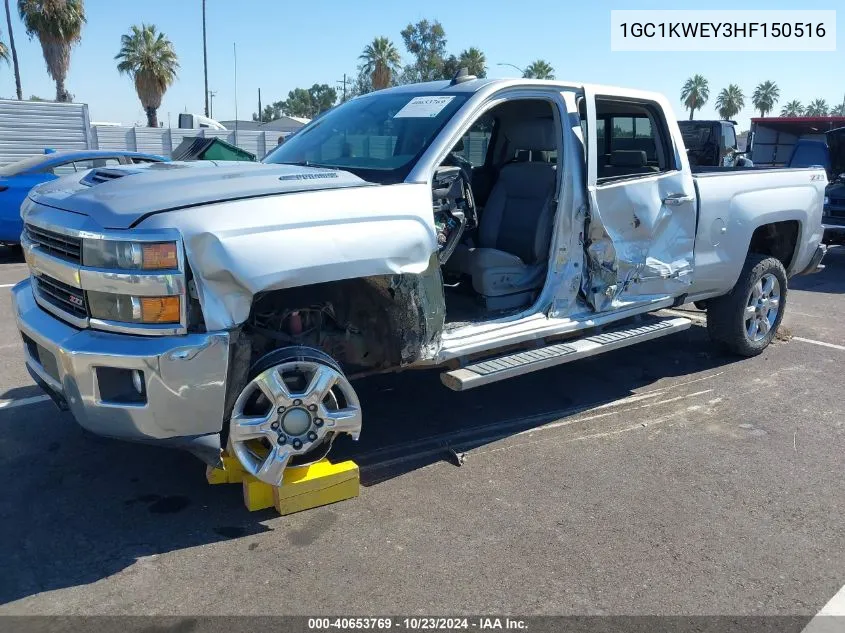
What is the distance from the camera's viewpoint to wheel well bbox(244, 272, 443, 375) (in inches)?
142

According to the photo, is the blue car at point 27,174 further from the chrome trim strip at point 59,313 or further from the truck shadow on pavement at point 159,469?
the chrome trim strip at point 59,313

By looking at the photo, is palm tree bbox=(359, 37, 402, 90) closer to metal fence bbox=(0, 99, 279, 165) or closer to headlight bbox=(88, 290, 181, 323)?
metal fence bbox=(0, 99, 279, 165)

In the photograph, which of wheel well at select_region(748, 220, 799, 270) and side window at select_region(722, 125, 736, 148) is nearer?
wheel well at select_region(748, 220, 799, 270)

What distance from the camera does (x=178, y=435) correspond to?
3191 mm

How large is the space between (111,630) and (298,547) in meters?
0.84

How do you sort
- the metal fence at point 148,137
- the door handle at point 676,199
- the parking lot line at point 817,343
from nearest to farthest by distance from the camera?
1. the door handle at point 676,199
2. the parking lot line at point 817,343
3. the metal fence at point 148,137

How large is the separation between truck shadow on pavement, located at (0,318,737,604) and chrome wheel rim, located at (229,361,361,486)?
1.04 ft

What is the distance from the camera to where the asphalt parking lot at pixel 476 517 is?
295cm

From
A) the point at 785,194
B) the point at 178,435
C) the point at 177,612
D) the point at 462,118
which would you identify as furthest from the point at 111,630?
the point at 785,194

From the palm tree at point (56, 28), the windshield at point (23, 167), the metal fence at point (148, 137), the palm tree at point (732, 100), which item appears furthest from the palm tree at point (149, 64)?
the palm tree at point (732, 100)

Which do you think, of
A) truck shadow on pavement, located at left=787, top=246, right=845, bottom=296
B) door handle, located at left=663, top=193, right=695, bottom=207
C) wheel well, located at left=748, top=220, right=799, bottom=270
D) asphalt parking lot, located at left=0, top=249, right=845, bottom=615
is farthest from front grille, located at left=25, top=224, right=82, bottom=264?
truck shadow on pavement, located at left=787, top=246, right=845, bottom=296

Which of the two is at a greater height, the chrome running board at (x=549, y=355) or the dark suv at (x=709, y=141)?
the dark suv at (x=709, y=141)

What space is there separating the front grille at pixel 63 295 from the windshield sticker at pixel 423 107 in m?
2.12

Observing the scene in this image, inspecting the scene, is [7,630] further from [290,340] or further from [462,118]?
[462,118]
